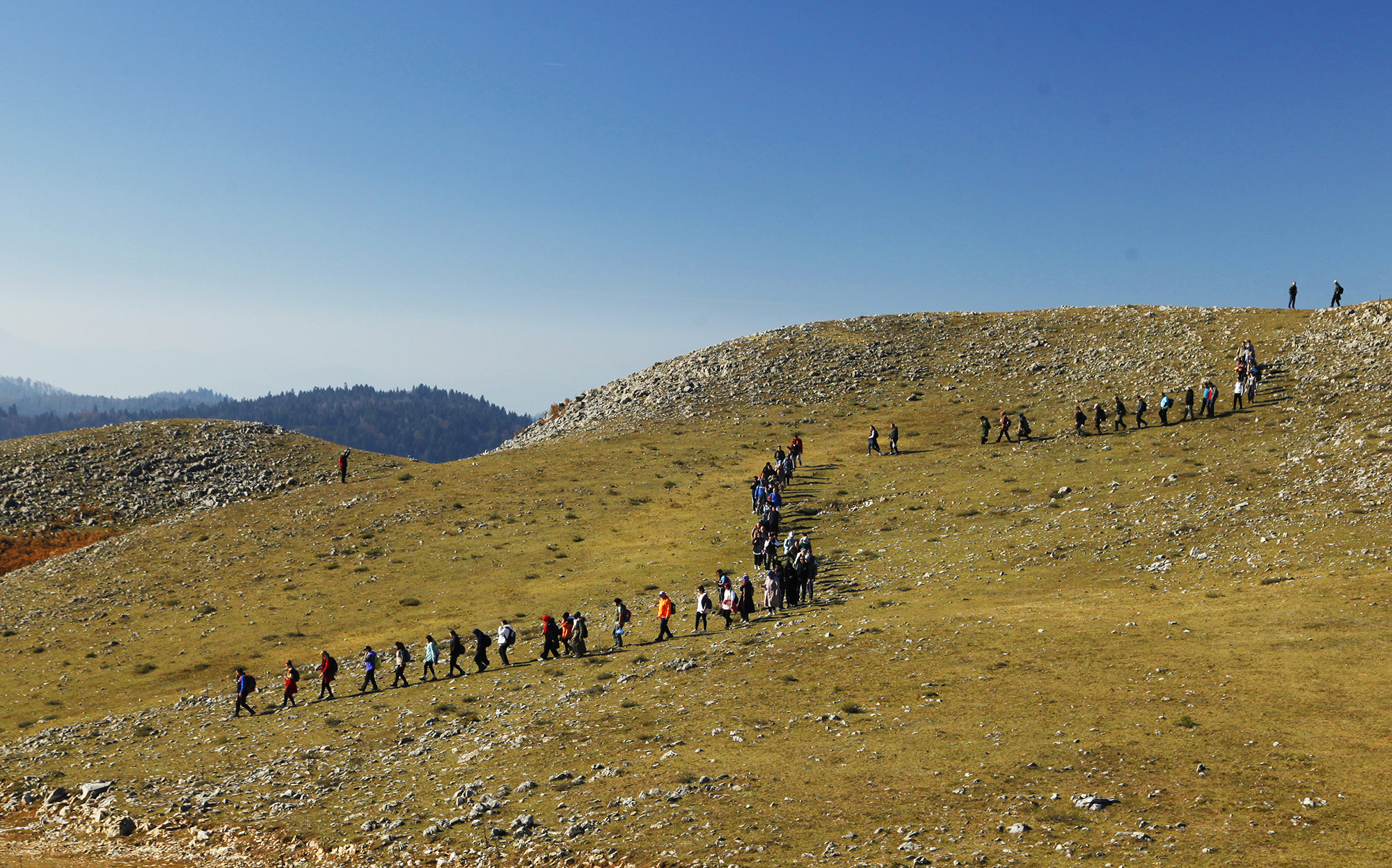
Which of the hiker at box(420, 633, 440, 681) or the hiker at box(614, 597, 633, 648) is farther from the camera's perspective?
the hiker at box(614, 597, 633, 648)

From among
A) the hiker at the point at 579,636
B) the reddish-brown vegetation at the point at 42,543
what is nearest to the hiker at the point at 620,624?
the hiker at the point at 579,636

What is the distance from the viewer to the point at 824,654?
28.5 metres

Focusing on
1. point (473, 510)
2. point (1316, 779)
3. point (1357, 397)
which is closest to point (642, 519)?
point (473, 510)

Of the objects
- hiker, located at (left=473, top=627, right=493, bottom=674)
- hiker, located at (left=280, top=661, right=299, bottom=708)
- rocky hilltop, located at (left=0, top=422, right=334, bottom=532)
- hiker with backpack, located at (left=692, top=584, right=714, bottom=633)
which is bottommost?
hiker, located at (left=280, top=661, right=299, bottom=708)

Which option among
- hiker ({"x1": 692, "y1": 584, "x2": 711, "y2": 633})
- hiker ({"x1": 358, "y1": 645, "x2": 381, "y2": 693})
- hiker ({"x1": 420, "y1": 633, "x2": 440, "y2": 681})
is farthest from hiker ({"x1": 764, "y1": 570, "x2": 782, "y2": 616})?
hiker ({"x1": 358, "y1": 645, "x2": 381, "y2": 693})

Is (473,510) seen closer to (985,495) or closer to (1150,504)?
(985,495)

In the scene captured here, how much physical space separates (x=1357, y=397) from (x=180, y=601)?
2986 inches

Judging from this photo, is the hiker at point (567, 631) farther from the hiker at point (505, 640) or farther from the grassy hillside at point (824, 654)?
the hiker at point (505, 640)

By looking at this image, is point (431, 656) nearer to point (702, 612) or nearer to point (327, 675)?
point (327, 675)

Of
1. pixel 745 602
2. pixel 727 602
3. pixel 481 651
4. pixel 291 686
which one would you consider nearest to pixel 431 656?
pixel 481 651

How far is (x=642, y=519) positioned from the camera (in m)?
58.1

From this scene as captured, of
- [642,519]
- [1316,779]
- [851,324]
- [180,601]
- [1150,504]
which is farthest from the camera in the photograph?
[851,324]

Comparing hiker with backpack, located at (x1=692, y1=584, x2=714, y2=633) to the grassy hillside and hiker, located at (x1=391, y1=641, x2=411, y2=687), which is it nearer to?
the grassy hillside

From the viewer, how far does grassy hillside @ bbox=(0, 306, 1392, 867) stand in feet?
58.6
